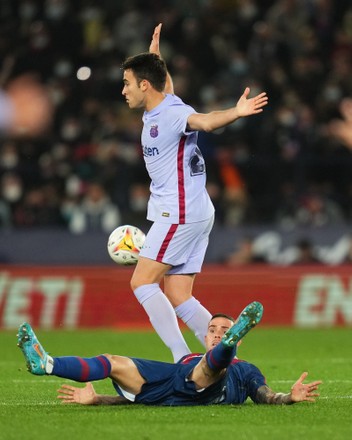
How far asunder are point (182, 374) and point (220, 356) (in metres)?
0.47

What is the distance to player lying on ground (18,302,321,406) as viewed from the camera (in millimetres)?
7043

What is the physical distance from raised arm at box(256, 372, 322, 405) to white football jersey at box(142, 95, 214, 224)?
1.59 m

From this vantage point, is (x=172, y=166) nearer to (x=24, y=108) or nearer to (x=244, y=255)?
(x=244, y=255)

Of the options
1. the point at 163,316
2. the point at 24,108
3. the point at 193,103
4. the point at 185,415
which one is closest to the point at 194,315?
the point at 163,316

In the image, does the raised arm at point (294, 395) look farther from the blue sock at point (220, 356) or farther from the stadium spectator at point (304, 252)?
the stadium spectator at point (304, 252)

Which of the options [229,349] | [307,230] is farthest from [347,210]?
[229,349]

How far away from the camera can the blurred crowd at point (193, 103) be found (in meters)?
17.0

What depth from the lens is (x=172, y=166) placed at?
8.55 meters

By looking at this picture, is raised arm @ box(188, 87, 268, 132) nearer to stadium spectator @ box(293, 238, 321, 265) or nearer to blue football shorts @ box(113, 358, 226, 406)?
blue football shorts @ box(113, 358, 226, 406)

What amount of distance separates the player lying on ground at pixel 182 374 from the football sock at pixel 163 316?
0.63 m

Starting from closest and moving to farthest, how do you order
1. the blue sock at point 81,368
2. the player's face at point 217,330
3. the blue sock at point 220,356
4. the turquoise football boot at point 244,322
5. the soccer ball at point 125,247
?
1. the turquoise football boot at point 244,322
2. the blue sock at point 220,356
3. the blue sock at point 81,368
4. the player's face at point 217,330
5. the soccer ball at point 125,247

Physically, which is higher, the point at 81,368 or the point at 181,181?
the point at 181,181

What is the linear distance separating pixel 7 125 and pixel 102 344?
4905 mm

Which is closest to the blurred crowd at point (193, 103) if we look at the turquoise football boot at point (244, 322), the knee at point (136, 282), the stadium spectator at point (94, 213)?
the stadium spectator at point (94, 213)
